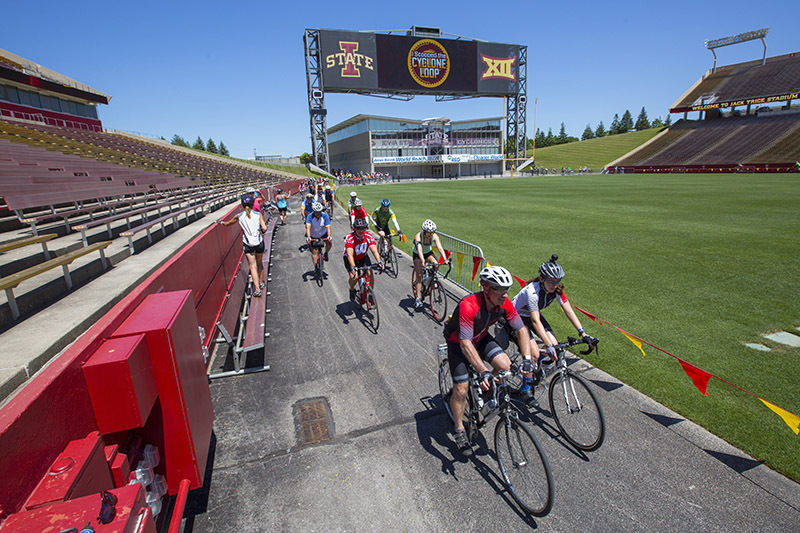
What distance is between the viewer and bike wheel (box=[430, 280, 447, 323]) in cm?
766

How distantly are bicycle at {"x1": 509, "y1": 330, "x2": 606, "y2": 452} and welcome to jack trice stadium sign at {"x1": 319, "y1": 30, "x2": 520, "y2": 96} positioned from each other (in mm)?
62981

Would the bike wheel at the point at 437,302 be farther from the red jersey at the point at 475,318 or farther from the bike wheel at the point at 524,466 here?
the bike wheel at the point at 524,466

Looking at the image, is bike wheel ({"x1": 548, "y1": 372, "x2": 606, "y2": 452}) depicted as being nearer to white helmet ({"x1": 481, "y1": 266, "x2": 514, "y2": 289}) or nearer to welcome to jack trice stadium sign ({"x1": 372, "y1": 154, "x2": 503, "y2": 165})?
white helmet ({"x1": 481, "y1": 266, "x2": 514, "y2": 289})

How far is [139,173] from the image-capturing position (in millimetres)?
16453

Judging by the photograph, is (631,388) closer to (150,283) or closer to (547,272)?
(547,272)

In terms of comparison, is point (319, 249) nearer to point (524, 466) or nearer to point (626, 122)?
point (524, 466)

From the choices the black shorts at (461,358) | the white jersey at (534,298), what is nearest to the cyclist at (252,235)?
the black shorts at (461,358)

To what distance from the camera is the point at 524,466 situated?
362 cm

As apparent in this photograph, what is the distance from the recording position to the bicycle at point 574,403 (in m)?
4.17

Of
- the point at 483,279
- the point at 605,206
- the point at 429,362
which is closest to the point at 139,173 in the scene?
the point at 429,362

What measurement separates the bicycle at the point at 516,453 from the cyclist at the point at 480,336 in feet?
0.50

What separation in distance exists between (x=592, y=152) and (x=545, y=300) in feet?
346

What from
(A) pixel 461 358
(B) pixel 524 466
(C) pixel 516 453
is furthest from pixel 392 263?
(B) pixel 524 466

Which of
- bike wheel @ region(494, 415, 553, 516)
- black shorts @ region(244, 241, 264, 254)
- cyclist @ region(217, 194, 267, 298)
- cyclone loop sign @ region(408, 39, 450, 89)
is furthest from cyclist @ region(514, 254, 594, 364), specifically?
cyclone loop sign @ region(408, 39, 450, 89)
